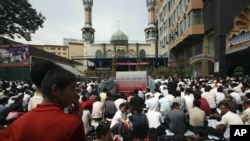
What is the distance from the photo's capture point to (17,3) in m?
31.3

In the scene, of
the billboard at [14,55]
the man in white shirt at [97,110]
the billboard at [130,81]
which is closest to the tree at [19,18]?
the billboard at [14,55]

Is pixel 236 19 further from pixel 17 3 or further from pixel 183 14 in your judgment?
pixel 17 3

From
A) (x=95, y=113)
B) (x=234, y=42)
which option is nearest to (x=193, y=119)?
(x=95, y=113)

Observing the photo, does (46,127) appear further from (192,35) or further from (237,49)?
(192,35)

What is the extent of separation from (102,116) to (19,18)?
24.2 meters

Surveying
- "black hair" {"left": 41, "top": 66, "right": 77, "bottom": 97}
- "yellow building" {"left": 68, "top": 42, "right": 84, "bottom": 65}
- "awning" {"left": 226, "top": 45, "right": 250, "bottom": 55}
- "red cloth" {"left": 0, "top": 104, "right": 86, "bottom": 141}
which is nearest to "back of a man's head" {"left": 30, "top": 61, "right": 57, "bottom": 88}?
"black hair" {"left": 41, "top": 66, "right": 77, "bottom": 97}

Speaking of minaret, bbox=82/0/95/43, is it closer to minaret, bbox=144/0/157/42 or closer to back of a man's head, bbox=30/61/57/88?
minaret, bbox=144/0/157/42

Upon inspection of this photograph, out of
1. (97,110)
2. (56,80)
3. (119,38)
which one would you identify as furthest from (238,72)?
(119,38)

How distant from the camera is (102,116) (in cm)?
1059

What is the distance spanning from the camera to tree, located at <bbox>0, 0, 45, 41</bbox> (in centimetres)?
3088

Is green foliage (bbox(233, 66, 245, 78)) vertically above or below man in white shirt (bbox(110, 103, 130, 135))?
above

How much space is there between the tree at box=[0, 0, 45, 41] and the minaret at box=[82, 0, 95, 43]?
157 feet

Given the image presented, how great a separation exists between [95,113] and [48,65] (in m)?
7.58

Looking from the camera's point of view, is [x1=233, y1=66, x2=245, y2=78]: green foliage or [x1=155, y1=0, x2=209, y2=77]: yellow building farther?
[x1=155, y1=0, x2=209, y2=77]: yellow building
